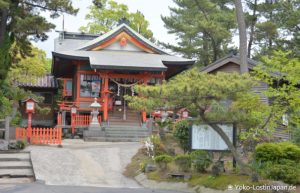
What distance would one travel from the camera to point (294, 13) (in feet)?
115

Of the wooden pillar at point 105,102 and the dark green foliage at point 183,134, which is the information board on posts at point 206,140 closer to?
the dark green foliage at point 183,134

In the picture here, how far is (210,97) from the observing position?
467 inches

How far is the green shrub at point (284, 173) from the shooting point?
12.1 meters

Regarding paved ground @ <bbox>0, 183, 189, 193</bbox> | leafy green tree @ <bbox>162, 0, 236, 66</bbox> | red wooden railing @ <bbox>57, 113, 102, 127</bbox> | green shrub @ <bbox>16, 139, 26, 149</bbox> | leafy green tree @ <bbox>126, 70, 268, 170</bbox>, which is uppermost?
leafy green tree @ <bbox>162, 0, 236, 66</bbox>

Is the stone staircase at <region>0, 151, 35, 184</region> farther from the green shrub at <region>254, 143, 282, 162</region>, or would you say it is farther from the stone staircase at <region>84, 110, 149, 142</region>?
the green shrub at <region>254, 143, 282, 162</region>

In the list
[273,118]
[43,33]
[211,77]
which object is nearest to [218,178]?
[273,118]

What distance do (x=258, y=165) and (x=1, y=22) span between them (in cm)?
1560

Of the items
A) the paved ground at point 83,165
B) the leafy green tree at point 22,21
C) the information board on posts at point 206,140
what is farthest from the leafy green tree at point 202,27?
the information board on posts at point 206,140

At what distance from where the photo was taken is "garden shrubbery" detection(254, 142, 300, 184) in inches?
480

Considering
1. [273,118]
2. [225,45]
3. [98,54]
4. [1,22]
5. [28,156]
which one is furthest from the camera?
[225,45]

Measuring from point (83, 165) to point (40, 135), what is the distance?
564cm

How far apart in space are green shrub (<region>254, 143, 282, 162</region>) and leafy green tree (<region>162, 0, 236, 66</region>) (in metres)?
22.9

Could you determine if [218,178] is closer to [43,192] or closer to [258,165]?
[258,165]

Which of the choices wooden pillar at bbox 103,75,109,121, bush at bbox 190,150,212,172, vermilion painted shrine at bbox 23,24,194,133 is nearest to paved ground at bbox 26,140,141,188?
bush at bbox 190,150,212,172
